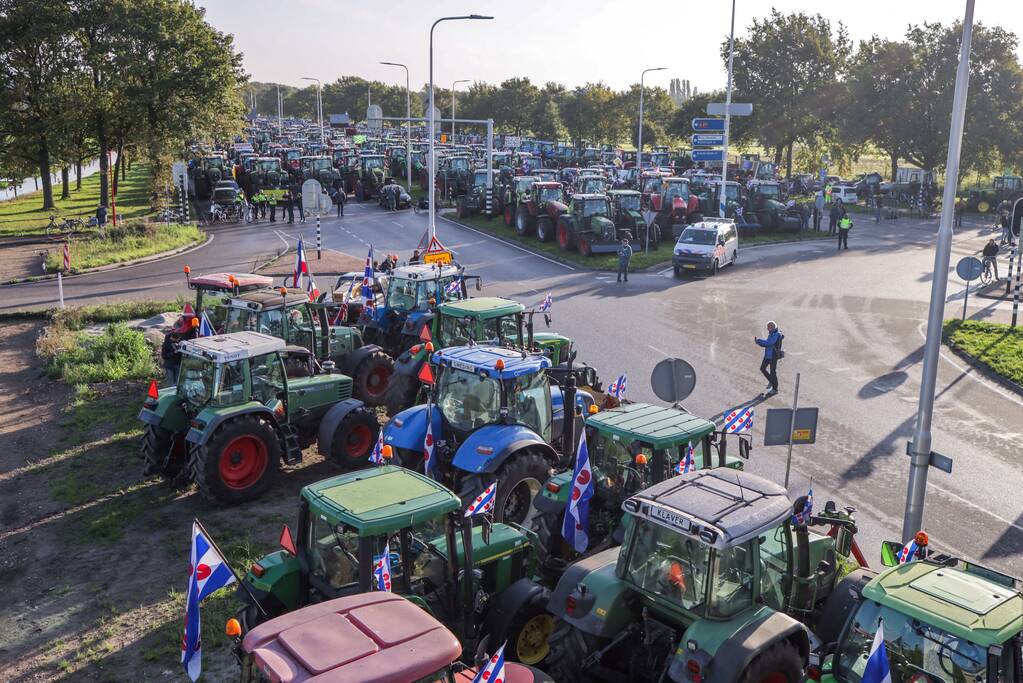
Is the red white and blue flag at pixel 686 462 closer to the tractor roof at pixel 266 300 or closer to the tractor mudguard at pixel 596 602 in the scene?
the tractor mudguard at pixel 596 602

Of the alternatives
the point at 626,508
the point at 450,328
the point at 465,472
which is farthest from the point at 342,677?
the point at 450,328

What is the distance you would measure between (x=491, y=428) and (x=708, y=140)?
28.4m

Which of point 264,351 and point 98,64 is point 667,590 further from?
point 98,64

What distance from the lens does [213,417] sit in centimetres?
1067

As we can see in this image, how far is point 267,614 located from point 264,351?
4798 mm

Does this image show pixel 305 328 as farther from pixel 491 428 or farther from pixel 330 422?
pixel 491 428

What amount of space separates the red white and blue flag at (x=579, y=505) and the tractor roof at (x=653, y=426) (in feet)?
1.60

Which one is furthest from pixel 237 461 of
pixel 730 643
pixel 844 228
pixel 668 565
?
pixel 844 228

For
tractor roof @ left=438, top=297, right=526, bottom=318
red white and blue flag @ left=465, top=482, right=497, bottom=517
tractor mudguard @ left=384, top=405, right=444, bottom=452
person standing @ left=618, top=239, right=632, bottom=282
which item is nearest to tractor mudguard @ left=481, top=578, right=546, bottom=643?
red white and blue flag @ left=465, top=482, right=497, bottom=517

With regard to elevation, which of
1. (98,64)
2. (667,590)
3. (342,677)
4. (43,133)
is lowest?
(667,590)

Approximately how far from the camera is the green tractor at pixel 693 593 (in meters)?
6.19

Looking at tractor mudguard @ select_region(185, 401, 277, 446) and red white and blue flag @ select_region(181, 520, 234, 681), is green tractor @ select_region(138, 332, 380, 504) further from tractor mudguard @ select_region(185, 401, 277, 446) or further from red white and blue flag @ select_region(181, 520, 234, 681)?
red white and blue flag @ select_region(181, 520, 234, 681)

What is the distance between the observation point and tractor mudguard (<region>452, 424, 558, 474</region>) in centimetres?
958

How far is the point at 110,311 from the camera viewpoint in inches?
824
